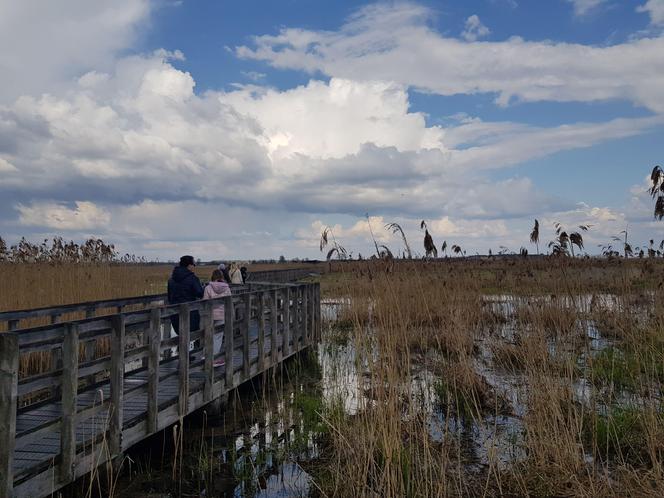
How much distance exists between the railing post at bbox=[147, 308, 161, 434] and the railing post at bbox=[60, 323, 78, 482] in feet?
4.46

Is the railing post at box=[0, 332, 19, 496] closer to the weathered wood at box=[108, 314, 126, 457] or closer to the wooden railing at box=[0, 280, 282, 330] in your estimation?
the weathered wood at box=[108, 314, 126, 457]

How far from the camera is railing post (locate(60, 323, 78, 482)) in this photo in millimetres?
4770

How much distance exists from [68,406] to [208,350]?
9.80 ft

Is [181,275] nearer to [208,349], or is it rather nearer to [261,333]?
[261,333]

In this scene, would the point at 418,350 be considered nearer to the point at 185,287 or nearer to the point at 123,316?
the point at 185,287

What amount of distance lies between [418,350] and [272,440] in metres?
5.82

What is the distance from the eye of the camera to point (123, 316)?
563 centimetres

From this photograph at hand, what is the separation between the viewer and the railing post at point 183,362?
22.6 ft

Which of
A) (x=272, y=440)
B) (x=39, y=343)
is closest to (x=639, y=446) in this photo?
(x=272, y=440)

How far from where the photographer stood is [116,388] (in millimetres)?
5492

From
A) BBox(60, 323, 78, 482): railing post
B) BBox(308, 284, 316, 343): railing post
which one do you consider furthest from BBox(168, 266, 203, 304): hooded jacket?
BBox(308, 284, 316, 343): railing post

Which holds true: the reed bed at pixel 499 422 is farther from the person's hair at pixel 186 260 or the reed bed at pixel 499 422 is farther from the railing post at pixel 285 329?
the person's hair at pixel 186 260

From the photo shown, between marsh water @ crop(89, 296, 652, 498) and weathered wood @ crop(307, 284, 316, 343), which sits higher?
weathered wood @ crop(307, 284, 316, 343)

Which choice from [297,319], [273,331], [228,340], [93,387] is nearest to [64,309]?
[93,387]
